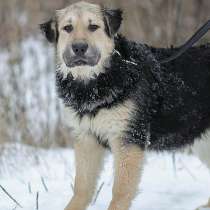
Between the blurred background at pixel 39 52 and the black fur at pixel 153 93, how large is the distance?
2.95 metres

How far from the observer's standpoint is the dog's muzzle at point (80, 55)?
4573 mm

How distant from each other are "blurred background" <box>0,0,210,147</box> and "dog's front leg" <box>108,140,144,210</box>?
310 cm

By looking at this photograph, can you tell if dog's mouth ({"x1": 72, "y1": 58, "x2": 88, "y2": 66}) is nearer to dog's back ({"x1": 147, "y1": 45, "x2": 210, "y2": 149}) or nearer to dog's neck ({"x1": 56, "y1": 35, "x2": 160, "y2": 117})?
dog's neck ({"x1": 56, "y1": 35, "x2": 160, "y2": 117})

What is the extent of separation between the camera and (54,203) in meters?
5.32

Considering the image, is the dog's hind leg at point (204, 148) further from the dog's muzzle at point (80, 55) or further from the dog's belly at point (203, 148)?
the dog's muzzle at point (80, 55)

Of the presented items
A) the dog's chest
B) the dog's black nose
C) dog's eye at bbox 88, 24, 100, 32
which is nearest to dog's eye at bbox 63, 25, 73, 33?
dog's eye at bbox 88, 24, 100, 32

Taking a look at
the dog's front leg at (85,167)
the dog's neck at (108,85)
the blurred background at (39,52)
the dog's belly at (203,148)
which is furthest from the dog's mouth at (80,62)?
the blurred background at (39,52)

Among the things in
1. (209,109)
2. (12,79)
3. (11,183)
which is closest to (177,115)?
(209,109)

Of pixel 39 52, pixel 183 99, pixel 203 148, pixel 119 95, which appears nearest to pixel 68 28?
pixel 119 95

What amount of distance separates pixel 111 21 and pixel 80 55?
0.46 m

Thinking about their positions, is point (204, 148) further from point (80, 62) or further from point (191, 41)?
point (80, 62)

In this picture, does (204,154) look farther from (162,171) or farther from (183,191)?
(162,171)

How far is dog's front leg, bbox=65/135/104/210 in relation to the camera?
16.4 feet

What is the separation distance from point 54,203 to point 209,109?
1628 mm
